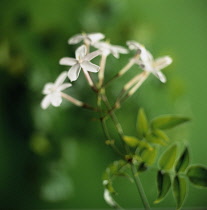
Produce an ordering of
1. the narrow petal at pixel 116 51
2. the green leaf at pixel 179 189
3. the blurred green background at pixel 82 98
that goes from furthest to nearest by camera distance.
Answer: the blurred green background at pixel 82 98 → the narrow petal at pixel 116 51 → the green leaf at pixel 179 189

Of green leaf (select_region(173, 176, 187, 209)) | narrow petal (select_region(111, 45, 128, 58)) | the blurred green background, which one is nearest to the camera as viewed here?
green leaf (select_region(173, 176, 187, 209))

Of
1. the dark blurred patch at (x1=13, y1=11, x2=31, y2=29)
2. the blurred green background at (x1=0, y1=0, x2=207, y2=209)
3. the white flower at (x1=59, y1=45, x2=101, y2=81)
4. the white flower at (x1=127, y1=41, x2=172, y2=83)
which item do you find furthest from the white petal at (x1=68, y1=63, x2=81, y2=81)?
the dark blurred patch at (x1=13, y1=11, x2=31, y2=29)

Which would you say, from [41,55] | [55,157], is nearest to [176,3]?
[41,55]

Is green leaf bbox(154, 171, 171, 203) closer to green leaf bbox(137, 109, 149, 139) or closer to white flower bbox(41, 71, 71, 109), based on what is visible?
green leaf bbox(137, 109, 149, 139)

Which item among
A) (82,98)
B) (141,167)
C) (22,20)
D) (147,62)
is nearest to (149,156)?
(141,167)

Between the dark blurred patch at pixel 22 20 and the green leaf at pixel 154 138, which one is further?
the dark blurred patch at pixel 22 20

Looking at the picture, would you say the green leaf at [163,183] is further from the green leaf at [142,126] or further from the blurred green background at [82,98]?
the blurred green background at [82,98]

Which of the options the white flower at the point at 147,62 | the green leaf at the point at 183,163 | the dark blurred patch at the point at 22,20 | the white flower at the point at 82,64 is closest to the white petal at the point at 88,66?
the white flower at the point at 82,64

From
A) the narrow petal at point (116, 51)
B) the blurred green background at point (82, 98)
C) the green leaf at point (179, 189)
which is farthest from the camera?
the blurred green background at point (82, 98)
